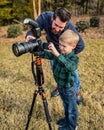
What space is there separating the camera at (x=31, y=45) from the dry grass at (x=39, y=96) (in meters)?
1.73

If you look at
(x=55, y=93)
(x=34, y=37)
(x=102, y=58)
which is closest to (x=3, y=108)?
(x=55, y=93)

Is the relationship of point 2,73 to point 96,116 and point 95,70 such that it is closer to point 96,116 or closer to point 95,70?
point 95,70

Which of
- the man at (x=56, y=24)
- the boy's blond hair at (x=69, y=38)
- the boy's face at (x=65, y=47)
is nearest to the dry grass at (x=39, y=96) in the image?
the man at (x=56, y=24)

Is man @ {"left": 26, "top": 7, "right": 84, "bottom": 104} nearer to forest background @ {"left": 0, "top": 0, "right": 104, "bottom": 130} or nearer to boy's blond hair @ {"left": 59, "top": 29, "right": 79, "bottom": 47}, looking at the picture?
boy's blond hair @ {"left": 59, "top": 29, "right": 79, "bottom": 47}

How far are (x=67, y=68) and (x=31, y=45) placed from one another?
0.57 meters

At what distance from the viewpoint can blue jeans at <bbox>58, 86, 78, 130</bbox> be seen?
3861mm

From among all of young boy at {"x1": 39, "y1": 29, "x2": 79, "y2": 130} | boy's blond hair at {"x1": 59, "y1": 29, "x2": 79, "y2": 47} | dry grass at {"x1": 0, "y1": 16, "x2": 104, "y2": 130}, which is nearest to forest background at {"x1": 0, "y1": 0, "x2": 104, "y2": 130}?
dry grass at {"x1": 0, "y1": 16, "x2": 104, "y2": 130}

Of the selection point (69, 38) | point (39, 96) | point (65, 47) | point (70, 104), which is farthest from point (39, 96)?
point (69, 38)

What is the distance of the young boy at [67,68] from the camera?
3375 mm

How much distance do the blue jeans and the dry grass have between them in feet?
1.22

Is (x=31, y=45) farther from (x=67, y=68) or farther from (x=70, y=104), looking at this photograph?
(x=70, y=104)

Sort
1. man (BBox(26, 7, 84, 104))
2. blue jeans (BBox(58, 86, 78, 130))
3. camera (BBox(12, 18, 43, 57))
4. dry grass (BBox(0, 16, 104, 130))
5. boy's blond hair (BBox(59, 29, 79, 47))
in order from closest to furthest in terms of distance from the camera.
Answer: camera (BBox(12, 18, 43, 57)), boy's blond hair (BBox(59, 29, 79, 47)), man (BBox(26, 7, 84, 104)), blue jeans (BBox(58, 86, 78, 130)), dry grass (BBox(0, 16, 104, 130))

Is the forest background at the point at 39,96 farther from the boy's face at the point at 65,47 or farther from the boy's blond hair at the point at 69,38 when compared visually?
the boy's blond hair at the point at 69,38

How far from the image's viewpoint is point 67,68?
3.45m
